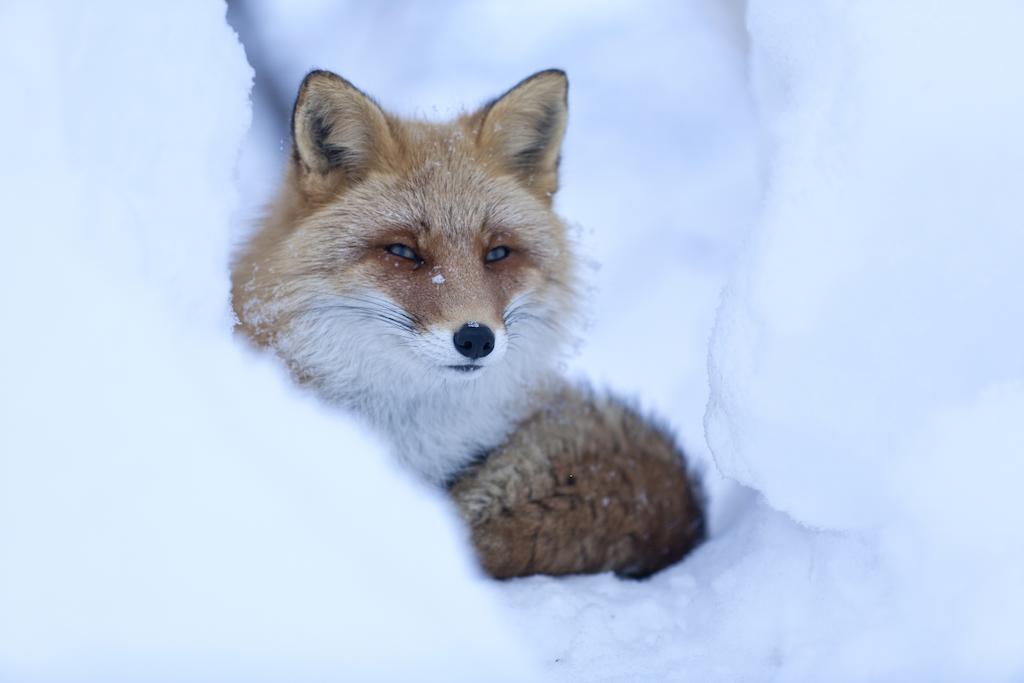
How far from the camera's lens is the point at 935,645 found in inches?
67.7

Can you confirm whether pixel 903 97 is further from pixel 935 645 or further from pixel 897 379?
pixel 935 645

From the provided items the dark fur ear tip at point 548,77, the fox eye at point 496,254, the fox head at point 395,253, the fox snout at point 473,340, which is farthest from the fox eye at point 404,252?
the dark fur ear tip at point 548,77

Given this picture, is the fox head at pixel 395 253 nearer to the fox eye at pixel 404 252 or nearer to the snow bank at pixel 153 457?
the fox eye at pixel 404 252

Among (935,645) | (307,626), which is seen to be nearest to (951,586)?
(935,645)

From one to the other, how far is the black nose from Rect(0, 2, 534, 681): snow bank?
44 cm

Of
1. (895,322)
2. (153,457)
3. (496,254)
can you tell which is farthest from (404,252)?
(895,322)

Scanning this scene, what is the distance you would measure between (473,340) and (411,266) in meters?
0.36

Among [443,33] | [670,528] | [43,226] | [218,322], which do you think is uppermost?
[43,226]

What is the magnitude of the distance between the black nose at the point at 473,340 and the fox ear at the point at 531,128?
0.75m

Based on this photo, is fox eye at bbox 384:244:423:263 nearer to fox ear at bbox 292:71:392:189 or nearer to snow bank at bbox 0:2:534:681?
fox ear at bbox 292:71:392:189

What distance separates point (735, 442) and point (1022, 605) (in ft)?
2.25

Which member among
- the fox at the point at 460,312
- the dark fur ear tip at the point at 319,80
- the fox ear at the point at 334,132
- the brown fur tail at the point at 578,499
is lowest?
the brown fur tail at the point at 578,499

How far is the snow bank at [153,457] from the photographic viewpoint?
1.53 metres

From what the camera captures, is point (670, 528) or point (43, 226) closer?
point (43, 226)
